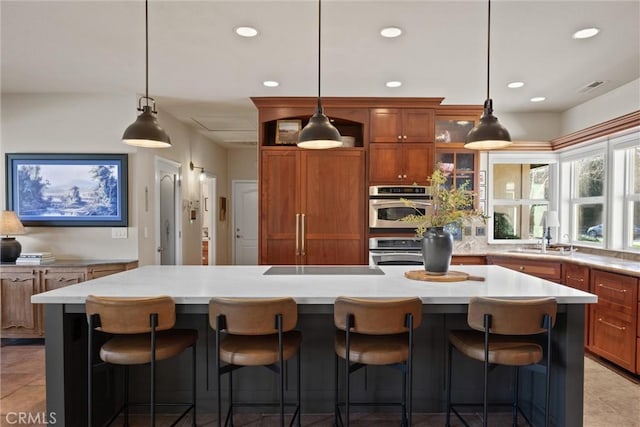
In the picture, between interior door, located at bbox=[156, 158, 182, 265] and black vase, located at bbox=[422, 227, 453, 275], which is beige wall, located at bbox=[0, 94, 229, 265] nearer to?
interior door, located at bbox=[156, 158, 182, 265]

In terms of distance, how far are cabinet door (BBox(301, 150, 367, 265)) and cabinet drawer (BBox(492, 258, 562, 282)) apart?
164cm

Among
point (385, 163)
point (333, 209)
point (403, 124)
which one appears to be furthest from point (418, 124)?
point (333, 209)

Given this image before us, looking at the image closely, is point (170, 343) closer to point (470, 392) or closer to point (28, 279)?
point (470, 392)

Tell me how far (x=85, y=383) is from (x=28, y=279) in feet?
6.92

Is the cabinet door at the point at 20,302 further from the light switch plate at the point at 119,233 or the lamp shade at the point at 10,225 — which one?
the light switch plate at the point at 119,233

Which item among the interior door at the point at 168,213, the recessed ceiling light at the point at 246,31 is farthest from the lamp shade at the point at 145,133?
the interior door at the point at 168,213

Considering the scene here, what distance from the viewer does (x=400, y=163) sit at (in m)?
4.14

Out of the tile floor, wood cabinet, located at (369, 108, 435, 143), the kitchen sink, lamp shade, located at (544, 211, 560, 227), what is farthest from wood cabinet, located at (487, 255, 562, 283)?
wood cabinet, located at (369, 108, 435, 143)

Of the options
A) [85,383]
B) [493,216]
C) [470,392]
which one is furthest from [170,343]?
[493,216]

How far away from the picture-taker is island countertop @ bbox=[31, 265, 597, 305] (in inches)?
76.3

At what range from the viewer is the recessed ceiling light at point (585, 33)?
2576mm

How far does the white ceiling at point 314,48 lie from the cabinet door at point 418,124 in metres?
0.22

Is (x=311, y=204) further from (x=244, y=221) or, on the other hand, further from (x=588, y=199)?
(x=244, y=221)

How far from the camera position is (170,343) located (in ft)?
6.47
